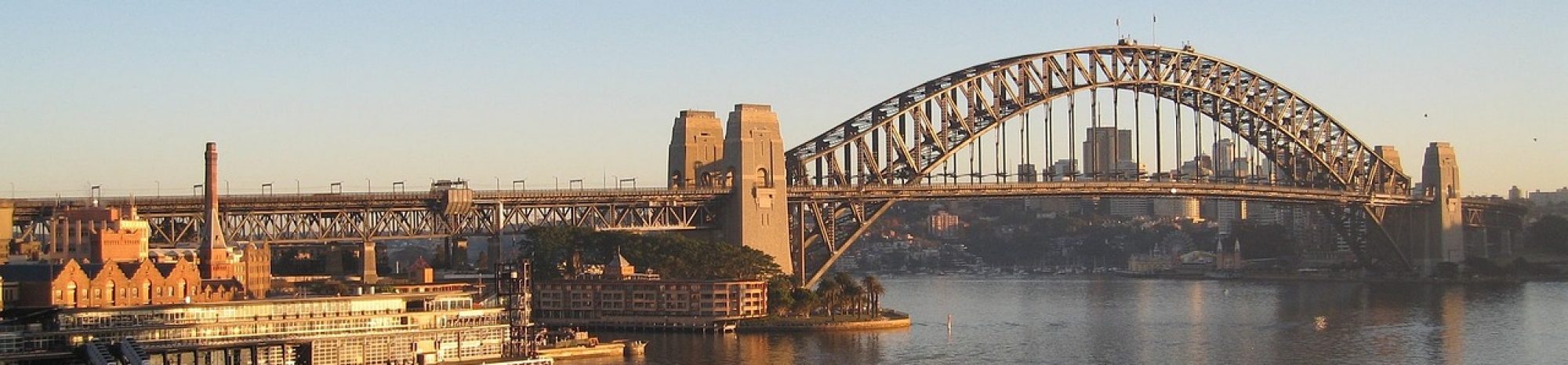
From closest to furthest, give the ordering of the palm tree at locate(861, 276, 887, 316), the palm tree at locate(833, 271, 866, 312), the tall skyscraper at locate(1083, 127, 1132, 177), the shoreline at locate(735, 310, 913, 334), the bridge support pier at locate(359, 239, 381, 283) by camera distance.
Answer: the shoreline at locate(735, 310, 913, 334) → the bridge support pier at locate(359, 239, 381, 283) → the palm tree at locate(833, 271, 866, 312) → the palm tree at locate(861, 276, 887, 316) → the tall skyscraper at locate(1083, 127, 1132, 177)

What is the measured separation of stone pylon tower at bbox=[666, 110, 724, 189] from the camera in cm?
11038

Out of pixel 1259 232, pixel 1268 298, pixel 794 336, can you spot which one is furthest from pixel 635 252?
pixel 1259 232

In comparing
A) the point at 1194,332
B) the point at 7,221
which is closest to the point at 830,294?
the point at 1194,332

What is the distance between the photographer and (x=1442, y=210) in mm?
148625

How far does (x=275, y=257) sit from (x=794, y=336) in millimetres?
25641

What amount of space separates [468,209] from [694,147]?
12.8m

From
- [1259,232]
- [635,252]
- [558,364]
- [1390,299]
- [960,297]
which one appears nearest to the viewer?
[558,364]

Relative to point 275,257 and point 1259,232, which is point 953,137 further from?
point 1259,232

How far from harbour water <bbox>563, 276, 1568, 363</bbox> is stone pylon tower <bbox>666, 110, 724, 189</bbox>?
40.2 feet

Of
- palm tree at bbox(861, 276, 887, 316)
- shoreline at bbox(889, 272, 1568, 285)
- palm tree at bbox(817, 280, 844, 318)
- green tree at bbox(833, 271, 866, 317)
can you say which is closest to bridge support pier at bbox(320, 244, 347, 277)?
palm tree at bbox(817, 280, 844, 318)

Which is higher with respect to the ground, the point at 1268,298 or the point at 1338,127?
the point at 1338,127

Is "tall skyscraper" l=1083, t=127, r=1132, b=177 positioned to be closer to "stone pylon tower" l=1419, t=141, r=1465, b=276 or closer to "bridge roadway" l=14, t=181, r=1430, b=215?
"bridge roadway" l=14, t=181, r=1430, b=215

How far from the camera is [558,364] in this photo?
263 feet

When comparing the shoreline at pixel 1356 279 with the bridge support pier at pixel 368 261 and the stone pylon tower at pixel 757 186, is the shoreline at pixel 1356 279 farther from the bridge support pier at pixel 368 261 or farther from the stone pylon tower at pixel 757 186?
the bridge support pier at pixel 368 261
